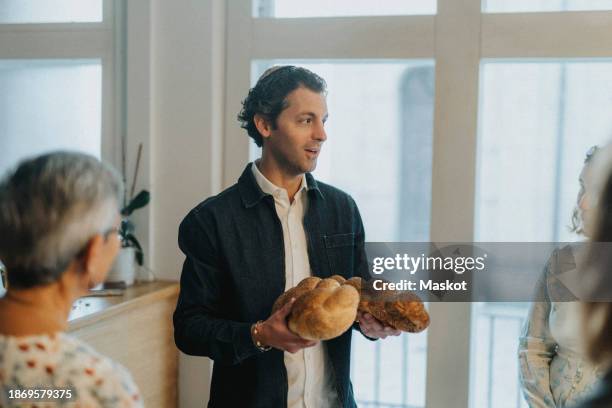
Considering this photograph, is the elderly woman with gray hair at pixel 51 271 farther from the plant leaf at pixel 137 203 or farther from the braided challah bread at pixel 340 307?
the plant leaf at pixel 137 203

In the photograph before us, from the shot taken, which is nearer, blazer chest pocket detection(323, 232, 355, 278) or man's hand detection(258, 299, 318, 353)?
man's hand detection(258, 299, 318, 353)

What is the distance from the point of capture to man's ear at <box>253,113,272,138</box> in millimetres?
1718

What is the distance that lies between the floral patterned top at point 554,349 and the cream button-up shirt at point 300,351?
54 centimetres

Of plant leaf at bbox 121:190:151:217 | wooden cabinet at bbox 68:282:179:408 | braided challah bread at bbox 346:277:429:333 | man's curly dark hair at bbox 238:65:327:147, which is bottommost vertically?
wooden cabinet at bbox 68:282:179:408

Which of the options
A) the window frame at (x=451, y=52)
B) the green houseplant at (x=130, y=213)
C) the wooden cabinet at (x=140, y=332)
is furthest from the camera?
the green houseplant at (x=130, y=213)

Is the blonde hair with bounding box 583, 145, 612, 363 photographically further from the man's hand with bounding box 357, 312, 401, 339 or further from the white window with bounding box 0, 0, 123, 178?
the white window with bounding box 0, 0, 123, 178

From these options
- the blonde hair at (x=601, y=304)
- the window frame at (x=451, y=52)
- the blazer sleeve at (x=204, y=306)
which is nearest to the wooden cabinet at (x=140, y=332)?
the blazer sleeve at (x=204, y=306)

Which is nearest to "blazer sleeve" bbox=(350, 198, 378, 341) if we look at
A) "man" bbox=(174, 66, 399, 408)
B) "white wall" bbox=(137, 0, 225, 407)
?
"man" bbox=(174, 66, 399, 408)

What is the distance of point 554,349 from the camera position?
5.94ft

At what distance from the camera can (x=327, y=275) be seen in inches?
64.9

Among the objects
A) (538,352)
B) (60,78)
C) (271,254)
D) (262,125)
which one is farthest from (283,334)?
(60,78)

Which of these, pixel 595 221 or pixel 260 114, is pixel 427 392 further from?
pixel 595 221

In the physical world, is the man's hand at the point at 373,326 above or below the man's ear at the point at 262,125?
below

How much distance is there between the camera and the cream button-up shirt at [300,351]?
1.59 m
